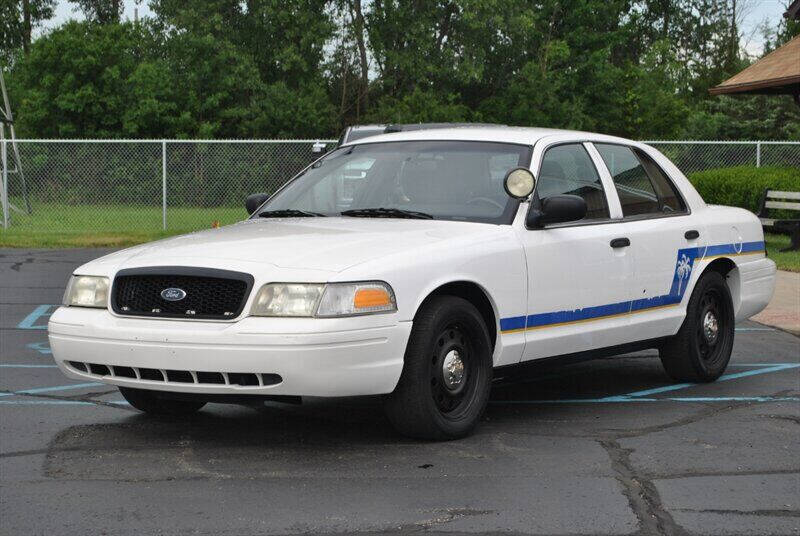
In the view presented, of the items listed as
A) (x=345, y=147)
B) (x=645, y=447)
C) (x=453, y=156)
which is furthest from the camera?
(x=345, y=147)

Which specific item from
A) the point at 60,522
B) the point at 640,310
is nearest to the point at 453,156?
the point at 640,310

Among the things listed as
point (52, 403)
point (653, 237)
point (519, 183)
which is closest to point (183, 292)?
point (519, 183)

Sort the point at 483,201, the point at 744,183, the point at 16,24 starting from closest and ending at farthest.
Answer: the point at 483,201 → the point at 744,183 → the point at 16,24

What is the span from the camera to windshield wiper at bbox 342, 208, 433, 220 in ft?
23.0

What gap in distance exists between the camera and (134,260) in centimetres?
639

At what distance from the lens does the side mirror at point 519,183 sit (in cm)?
683

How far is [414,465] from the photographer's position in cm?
596

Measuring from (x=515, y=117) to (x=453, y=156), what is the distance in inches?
1524

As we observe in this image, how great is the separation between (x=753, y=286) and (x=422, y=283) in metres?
3.63

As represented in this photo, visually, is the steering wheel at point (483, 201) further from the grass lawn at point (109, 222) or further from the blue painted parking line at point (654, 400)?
the grass lawn at point (109, 222)

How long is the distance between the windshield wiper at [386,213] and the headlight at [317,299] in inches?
44.6

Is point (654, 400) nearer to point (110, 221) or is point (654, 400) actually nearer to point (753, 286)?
point (753, 286)

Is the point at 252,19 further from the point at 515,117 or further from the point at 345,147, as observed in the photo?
the point at 345,147

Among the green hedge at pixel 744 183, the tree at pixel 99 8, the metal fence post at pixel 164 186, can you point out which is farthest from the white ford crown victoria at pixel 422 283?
the tree at pixel 99 8
